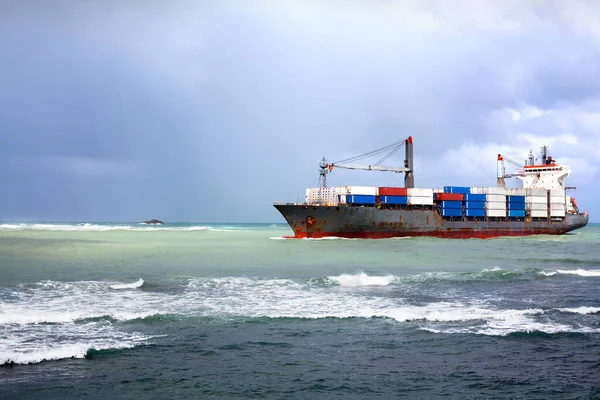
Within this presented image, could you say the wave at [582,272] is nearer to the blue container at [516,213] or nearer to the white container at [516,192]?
the blue container at [516,213]

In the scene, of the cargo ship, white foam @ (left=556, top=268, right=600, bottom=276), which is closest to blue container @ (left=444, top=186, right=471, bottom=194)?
the cargo ship

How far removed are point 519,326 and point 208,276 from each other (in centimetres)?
1481

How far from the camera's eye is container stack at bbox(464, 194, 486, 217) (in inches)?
2415

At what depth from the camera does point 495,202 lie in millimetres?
63375

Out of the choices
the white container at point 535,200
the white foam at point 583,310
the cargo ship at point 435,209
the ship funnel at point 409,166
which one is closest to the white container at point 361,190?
the cargo ship at point 435,209

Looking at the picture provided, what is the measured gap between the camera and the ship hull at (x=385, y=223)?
52.5 meters

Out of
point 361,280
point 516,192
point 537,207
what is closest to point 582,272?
point 361,280

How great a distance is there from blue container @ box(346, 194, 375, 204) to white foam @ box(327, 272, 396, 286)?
104 feet

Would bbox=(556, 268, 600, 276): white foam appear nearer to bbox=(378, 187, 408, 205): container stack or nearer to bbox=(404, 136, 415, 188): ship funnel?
bbox=(378, 187, 408, 205): container stack

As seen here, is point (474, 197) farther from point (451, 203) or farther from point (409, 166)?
point (409, 166)

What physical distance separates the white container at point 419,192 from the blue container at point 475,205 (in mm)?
5756

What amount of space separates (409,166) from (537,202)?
19302 mm

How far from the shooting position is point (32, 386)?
26.9 ft

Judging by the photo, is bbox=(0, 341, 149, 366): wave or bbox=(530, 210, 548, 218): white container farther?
bbox=(530, 210, 548, 218): white container
